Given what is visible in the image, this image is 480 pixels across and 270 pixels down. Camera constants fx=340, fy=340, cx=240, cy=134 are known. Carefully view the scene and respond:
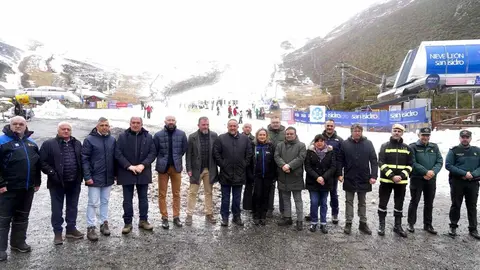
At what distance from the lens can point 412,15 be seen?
84.3 meters

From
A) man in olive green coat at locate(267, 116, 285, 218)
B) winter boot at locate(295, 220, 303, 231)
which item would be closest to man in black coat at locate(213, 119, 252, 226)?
man in olive green coat at locate(267, 116, 285, 218)

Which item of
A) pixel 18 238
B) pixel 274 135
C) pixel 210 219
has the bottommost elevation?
pixel 210 219

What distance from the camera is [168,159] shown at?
5.98 m

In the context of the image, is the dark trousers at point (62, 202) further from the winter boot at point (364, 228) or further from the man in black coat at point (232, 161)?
the winter boot at point (364, 228)

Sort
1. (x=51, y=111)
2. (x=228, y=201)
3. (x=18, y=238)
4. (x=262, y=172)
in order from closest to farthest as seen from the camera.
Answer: (x=18, y=238), (x=228, y=201), (x=262, y=172), (x=51, y=111)

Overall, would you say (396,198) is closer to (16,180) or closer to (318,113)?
(16,180)

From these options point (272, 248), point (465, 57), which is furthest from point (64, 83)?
point (272, 248)

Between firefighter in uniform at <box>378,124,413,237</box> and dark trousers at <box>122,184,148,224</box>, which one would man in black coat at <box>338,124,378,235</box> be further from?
dark trousers at <box>122,184,148,224</box>

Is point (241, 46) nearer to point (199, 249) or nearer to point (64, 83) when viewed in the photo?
point (64, 83)

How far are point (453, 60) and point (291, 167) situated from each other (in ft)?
56.0

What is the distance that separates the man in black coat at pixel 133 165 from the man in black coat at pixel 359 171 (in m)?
3.39

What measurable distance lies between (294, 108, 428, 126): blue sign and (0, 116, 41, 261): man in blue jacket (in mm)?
14427

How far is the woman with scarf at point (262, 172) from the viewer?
6.20 metres

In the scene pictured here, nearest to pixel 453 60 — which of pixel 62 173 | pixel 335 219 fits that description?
pixel 335 219
